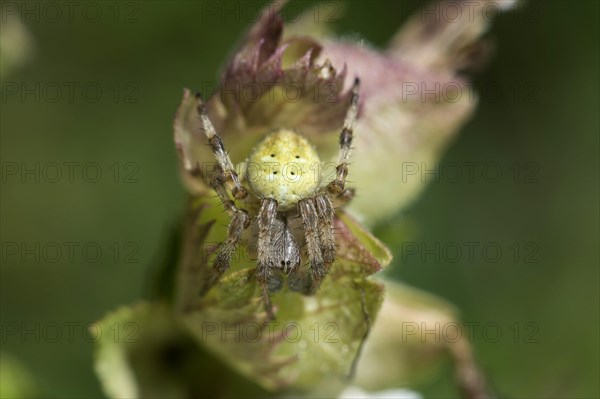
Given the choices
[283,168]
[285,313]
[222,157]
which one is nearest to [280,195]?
[283,168]

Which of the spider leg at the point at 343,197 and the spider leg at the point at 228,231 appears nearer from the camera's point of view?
the spider leg at the point at 228,231

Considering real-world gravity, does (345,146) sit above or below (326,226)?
above

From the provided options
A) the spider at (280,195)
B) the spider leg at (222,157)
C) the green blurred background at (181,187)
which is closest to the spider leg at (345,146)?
the spider at (280,195)

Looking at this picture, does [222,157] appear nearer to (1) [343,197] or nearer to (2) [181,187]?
(1) [343,197]

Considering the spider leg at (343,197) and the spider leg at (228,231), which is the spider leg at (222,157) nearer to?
the spider leg at (228,231)

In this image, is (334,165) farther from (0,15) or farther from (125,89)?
(125,89)

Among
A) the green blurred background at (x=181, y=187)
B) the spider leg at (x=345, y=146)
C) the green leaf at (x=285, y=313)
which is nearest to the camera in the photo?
the green leaf at (x=285, y=313)

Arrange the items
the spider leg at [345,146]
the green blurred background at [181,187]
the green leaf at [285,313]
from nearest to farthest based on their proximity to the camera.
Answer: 1. the green leaf at [285,313]
2. the spider leg at [345,146]
3. the green blurred background at [181,187]

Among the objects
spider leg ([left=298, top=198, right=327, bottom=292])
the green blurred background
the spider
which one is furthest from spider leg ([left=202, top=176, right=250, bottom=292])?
the green blurred background
